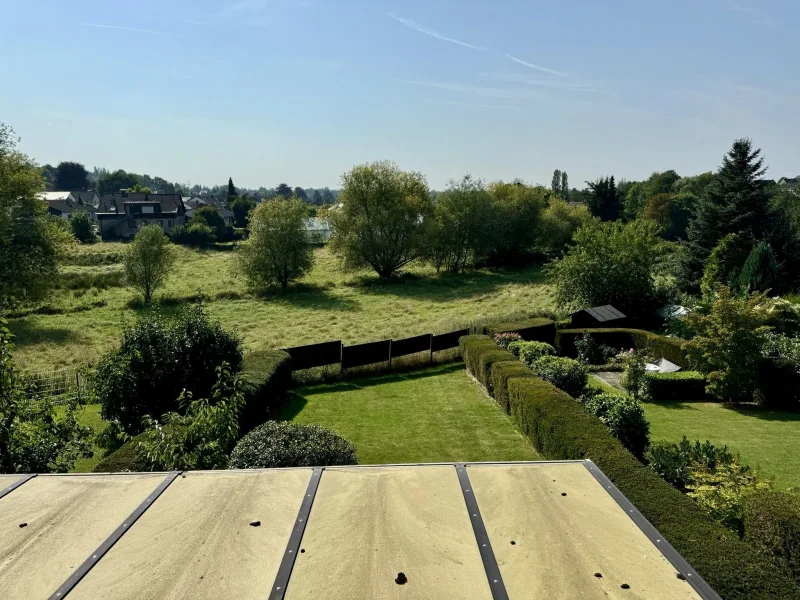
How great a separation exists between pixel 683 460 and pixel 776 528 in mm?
3163

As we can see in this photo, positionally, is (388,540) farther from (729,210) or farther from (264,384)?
(729,210)

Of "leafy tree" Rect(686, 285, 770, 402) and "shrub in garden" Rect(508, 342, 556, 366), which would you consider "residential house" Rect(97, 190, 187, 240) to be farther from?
"leafy tree" Rect(686, 285, 770, 402)

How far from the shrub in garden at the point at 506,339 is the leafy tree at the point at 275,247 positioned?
2671 centimetres

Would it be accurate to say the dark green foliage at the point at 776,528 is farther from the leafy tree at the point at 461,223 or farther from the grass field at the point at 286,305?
the leafy tree at the point at 461,223

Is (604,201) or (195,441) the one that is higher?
(604,201)

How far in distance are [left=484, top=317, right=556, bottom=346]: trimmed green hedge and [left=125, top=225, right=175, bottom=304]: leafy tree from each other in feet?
83.0

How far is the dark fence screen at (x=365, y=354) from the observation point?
1948 cm

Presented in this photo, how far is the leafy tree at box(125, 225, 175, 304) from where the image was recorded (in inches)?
1446

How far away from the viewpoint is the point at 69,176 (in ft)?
485

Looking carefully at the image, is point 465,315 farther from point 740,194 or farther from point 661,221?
point 661,221

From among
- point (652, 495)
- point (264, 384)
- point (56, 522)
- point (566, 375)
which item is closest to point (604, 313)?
point (566, 375)

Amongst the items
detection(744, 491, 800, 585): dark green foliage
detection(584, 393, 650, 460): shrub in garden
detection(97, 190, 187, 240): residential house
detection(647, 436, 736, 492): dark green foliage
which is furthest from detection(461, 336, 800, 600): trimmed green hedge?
detection(97, 190, 187, 240): residential house

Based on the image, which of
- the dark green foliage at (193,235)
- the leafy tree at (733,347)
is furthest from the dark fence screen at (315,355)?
the dark green foliage at (193,235)

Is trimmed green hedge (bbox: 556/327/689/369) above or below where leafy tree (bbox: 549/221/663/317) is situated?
below
